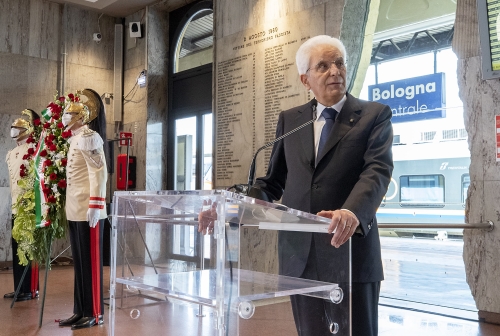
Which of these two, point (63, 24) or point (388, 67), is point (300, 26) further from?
point (63, 24)

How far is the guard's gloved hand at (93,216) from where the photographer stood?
3932mm

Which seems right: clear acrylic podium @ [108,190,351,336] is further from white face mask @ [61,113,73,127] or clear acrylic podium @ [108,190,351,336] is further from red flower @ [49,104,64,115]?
red flower @ [49,104,64,115]

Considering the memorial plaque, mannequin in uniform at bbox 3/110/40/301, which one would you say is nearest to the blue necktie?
the memorial plaque

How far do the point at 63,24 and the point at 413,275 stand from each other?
20.8 feet

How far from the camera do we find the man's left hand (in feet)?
4.28

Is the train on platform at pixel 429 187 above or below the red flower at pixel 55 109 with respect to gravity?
below

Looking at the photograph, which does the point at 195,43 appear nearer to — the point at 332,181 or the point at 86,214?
the point at 86,214

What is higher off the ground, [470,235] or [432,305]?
[470,235]

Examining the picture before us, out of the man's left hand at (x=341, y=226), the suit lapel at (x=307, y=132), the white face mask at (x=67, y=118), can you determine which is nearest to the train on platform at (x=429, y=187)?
the white face mask at (x=67, y=118)

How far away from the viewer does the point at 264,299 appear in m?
1.19

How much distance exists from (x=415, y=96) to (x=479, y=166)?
102cm

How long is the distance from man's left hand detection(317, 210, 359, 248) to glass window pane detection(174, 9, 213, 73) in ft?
21.8

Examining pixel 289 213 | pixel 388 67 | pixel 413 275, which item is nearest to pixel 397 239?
pixel 413 275

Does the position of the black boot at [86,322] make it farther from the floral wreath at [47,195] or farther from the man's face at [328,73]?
the man's face at [328,73]
